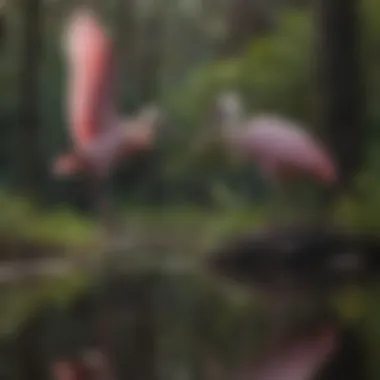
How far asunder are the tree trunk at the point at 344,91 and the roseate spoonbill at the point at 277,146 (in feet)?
0.08

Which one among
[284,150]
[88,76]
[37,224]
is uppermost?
[88,76]

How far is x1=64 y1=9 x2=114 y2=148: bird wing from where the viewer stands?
144 cm

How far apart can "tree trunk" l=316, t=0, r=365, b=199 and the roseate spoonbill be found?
0.08ft

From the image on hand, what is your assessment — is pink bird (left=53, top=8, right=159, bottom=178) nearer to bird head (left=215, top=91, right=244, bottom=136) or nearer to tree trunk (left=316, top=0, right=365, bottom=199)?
bird head (left=215, top=91, right=244, bottom=136)

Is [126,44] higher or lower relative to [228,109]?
higher

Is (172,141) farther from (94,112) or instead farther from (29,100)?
(29,100)

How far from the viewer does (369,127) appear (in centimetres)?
142

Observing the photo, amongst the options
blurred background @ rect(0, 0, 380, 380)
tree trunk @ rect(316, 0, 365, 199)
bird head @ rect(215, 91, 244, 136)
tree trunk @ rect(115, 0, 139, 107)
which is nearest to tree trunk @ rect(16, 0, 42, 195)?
blurred background @ rect(0, 0, 380, 380)

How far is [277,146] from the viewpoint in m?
1.43

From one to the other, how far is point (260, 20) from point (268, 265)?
0.39 metres

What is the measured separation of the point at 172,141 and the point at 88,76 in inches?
6.8

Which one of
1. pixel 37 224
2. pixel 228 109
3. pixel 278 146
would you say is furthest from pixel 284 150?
pixel 37 224

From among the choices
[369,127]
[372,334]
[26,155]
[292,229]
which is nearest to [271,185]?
[292,229]

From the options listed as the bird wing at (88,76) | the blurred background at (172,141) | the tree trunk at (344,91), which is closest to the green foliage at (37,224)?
the blurred background at (172,141)
